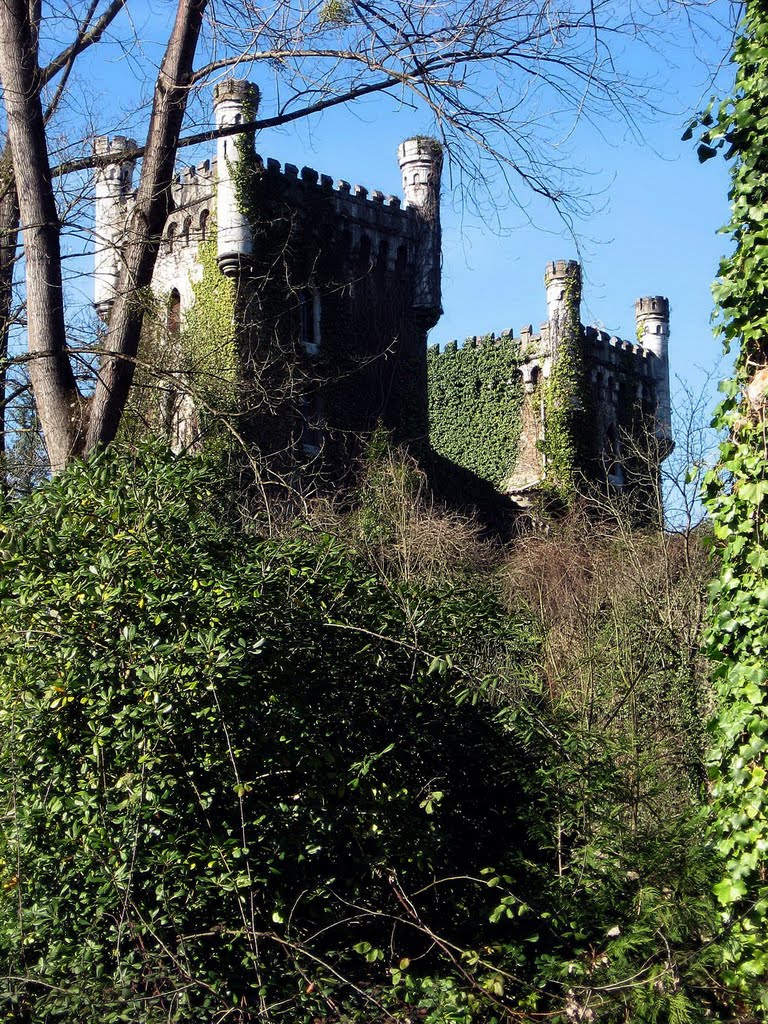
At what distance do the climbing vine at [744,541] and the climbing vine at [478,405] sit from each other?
2907 centimetres

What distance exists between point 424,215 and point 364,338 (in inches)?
165

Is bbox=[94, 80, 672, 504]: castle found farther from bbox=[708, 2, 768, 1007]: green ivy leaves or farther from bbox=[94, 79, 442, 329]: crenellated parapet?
bbox=[708, 2, 768, 1007]: green ivy leaves

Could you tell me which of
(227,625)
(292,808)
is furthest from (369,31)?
(292,808)

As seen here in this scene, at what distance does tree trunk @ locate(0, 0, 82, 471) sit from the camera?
8852 mm

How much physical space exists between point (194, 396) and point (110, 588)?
11.2 feet

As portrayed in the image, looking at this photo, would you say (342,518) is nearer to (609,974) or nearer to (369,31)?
(369,31)

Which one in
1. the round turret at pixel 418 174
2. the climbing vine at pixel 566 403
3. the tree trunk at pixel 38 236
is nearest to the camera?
the tree trunk at pixel 38 236

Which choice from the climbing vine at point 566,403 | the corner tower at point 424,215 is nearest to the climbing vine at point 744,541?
the corner tower at point 424,215

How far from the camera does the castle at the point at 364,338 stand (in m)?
25.1

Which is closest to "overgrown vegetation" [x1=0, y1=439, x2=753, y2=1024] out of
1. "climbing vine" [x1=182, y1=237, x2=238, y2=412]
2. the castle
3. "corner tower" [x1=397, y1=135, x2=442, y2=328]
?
the castle

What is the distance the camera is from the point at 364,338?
28703 millimetres

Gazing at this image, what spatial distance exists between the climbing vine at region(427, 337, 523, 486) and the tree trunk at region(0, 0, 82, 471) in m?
26.9

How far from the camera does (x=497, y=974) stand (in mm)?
5832

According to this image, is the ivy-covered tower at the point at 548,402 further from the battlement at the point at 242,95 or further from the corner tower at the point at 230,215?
the battlement at the point at 242,95
